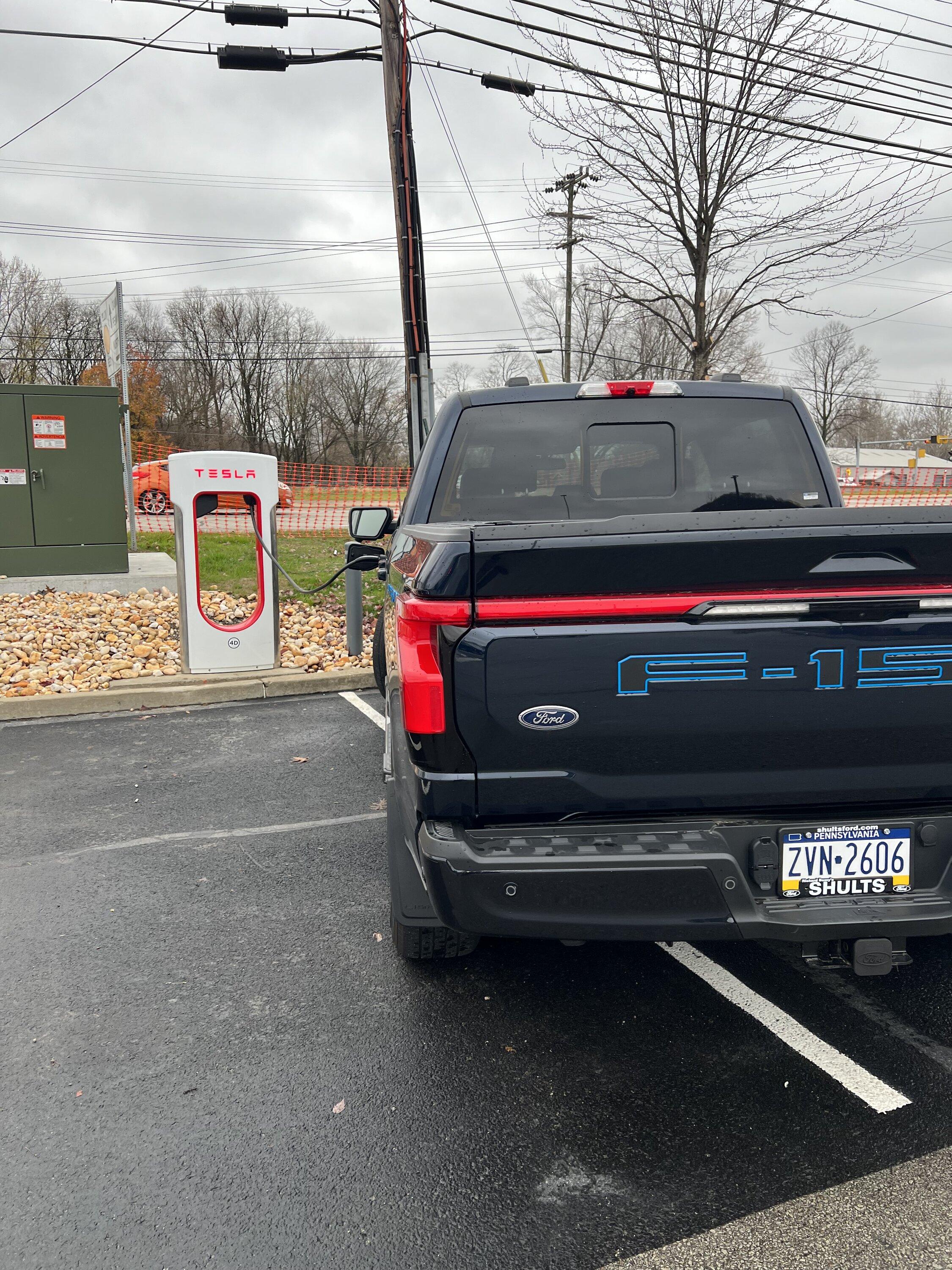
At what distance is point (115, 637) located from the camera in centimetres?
886

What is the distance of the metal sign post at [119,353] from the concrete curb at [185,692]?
19.8 ft

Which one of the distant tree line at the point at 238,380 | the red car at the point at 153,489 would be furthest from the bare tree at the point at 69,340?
the red car at the point at 153,489

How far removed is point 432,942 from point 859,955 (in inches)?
55.4

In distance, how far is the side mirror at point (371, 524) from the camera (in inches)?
202

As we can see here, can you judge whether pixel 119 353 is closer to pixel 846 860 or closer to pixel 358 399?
pixel 846 860

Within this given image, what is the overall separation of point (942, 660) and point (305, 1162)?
2050mm

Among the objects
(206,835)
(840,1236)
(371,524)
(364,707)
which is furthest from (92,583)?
(840,1236)

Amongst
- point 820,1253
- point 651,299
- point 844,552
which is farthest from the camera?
point 651,299

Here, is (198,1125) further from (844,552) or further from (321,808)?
(321,808)

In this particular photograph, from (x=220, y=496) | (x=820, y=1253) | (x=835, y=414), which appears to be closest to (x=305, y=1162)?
(x=820, y=1253)

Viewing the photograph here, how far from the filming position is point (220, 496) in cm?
791

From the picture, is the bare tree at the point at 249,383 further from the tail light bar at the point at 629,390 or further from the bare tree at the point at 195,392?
the tail light bar at the point at 629,390

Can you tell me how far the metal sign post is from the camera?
13.1 meters

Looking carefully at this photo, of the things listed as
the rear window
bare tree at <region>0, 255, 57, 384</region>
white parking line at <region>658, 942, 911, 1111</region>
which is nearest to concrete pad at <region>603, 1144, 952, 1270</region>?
white parking line at <region>658, 942, 911, 1111</region>
